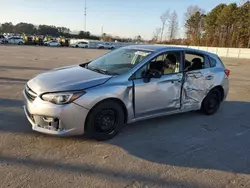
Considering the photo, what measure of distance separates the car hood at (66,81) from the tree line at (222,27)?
43403mm

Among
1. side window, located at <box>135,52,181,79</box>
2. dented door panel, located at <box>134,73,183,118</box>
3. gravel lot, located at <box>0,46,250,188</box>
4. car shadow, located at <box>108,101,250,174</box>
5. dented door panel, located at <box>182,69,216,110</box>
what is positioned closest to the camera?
gravel lot, located at <box>0,46,250,188</box>

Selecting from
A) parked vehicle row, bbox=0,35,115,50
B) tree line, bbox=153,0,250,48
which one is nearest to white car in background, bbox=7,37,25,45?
parked vehicle row, bbox=0,35,115,50

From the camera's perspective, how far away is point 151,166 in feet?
10.3

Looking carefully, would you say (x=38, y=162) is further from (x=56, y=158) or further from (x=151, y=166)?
(x=151, y=166)

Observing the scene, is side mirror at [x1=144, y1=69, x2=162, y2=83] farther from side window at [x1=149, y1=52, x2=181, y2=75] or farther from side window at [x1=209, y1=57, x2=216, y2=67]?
side window at [x1=209, y1=57, x2=216, y2=67]

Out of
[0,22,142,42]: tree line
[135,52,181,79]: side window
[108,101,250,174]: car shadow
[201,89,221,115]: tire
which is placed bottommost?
[108,101,250,174]: car shadow

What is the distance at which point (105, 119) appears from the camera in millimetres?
3768

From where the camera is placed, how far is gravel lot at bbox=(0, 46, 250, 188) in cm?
279

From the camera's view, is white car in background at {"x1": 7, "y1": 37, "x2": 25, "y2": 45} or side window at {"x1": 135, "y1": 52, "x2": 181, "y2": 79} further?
white car in background at {"x1": 7, "y1": 37, "x2": 25, "y2": 45}

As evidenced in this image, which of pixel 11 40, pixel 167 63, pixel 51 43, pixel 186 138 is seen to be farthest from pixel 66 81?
pixel 51 43

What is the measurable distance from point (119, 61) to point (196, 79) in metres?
1.67

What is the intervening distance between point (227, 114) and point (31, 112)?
14.5ft

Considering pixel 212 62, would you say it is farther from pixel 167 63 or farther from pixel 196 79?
pixel 167 63

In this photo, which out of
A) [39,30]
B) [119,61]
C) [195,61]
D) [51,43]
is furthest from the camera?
[39,30]
